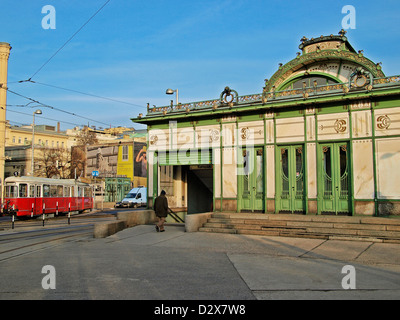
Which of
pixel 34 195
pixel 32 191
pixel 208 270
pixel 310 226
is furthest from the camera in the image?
pixel 34 195

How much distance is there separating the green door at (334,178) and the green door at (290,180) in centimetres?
84

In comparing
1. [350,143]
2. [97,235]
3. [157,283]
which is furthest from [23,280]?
[350,143]

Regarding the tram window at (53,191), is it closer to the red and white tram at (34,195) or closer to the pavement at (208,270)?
the red and white tram at (34,195)

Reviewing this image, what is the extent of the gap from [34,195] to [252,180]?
18.0 metres

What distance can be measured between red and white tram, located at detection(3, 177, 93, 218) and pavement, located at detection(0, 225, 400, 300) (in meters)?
14.9

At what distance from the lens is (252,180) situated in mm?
17047

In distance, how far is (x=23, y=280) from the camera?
776cm

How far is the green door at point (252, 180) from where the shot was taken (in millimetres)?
16859

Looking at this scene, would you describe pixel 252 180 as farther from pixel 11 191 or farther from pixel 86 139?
pixel 86 139

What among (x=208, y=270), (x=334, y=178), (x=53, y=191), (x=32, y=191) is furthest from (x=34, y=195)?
(x=208, y=270)

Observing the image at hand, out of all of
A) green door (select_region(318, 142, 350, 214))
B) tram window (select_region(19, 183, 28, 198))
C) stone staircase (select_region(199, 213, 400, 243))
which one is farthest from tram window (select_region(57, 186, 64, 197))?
green door (select_region(318, 142, 350, 214))

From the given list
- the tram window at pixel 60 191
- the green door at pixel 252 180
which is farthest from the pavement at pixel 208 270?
the tram window at pixel 60 191

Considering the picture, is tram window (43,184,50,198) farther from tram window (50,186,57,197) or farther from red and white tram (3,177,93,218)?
tram window (50,186,57,197)

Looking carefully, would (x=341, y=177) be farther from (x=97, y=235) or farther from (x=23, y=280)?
(x=23, y=280)
